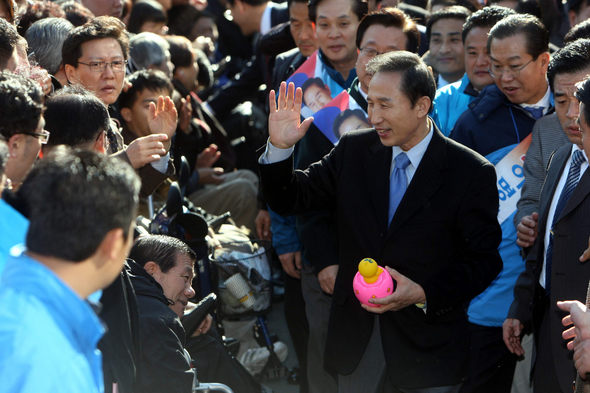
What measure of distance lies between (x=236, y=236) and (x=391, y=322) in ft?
5.69

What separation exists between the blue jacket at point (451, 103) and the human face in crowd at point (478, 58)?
7 centimetres

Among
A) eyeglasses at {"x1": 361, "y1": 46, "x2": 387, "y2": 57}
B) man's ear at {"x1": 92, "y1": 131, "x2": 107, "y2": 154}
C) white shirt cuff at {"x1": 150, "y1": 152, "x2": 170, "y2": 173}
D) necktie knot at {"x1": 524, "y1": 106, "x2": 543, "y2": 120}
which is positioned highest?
man's ear at {"x1": 92, "y1": 131, "x2": 107, "y2": 154}

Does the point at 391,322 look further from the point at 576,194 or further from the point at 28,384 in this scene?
the point at 28,384

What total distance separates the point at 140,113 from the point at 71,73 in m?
0.71

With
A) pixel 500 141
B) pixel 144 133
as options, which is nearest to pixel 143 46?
pixel 144 133

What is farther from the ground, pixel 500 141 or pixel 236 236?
pixel 500 141

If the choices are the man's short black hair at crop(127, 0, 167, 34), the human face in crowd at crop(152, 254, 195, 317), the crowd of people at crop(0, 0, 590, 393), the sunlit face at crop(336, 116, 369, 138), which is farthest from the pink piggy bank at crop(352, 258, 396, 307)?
the man's short black hair at crop(127, 0, 167, 34)

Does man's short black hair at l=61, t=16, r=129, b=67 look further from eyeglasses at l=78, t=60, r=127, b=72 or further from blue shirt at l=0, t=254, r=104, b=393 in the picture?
blue shirt at l=0, t=254, r=104, b=393

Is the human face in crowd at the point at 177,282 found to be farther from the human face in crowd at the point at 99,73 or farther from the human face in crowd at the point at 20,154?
the human face in crowd at the point at 20,154

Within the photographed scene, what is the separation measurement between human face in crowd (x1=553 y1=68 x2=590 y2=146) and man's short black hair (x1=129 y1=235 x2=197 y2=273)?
6.42ft

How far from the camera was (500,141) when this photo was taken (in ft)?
14.1

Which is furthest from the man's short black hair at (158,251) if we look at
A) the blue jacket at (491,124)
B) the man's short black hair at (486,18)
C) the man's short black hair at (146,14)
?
the man's short black hair at (146,14)

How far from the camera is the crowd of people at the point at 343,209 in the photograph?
6.14 feet

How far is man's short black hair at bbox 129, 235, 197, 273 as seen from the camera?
12.4 feet
